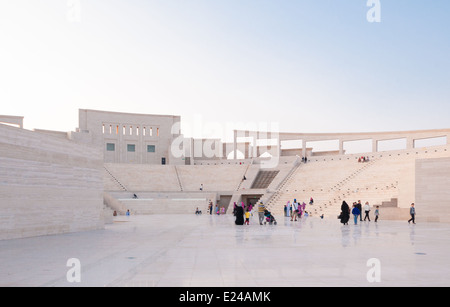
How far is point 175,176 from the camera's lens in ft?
148

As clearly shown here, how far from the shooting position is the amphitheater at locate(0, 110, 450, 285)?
14.2 metres

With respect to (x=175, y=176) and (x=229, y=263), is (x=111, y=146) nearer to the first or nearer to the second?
(x=175, y=176)

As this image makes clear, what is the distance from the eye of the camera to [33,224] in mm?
14062

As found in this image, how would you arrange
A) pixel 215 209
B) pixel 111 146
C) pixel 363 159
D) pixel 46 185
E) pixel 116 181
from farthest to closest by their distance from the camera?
pixel 111 146 → pixel 116 181 → pixel 363 159 → pixel 215 209 → pixel 46 185

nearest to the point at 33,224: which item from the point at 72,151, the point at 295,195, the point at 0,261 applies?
the point at 72,151

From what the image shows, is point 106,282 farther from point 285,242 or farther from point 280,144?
point 280,144

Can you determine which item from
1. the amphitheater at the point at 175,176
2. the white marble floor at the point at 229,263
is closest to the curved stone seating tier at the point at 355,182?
the amphitheater at the point at 175,176

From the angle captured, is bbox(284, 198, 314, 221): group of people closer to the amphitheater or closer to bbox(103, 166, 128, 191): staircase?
the amphitheater

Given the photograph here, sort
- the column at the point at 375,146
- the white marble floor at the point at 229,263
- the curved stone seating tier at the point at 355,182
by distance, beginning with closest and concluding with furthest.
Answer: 1. the white marble floor at the point at 229,263
2. the curved stone seating tier at the point at 355,182
3. the column at the point at 375,146

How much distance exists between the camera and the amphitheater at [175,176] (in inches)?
561

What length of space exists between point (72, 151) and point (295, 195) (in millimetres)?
22532

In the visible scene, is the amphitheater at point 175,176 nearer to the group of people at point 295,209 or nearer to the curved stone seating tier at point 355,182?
the curved stone seating tier at point 355,182

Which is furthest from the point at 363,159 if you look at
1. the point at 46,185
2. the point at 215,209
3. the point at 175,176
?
the point at 46,185
